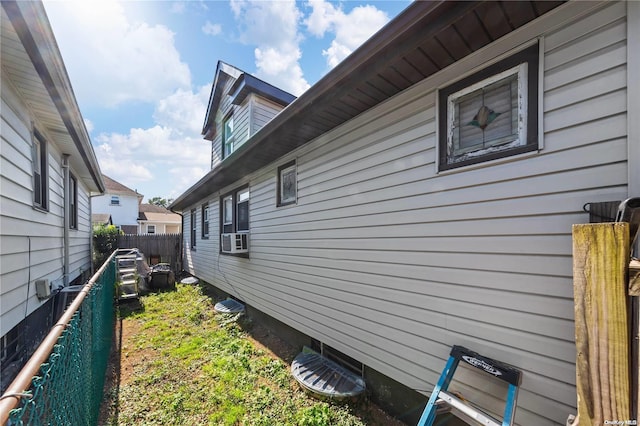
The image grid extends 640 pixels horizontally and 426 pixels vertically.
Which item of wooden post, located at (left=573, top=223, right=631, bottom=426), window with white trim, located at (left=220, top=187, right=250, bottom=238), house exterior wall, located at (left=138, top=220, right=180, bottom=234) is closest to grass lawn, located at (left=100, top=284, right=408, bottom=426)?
wooden post, located at (left=573, top=223, right=631, bottom=426)

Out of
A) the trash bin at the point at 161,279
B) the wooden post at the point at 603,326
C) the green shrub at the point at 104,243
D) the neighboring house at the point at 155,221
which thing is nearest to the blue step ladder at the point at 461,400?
the wooden post at the point at 603,326

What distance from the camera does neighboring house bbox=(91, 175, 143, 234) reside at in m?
25.8

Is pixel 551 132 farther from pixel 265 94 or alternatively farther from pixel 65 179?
pixel 65 179

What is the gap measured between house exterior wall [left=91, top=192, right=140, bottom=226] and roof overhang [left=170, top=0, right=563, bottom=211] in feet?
97.1

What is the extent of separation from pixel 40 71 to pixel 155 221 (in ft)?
105

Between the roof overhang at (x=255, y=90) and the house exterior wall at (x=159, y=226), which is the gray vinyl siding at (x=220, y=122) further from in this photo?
the house exterior wall at (x=159, y=226)

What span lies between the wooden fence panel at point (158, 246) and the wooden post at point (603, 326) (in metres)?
14.1

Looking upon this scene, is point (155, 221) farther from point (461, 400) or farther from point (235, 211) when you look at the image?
point (461, 400)

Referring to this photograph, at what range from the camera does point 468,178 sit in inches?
89.3

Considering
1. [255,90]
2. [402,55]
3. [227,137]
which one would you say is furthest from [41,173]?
[402,55]

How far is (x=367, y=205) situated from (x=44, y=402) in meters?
2.90

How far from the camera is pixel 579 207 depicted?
1723mm

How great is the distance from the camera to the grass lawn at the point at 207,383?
113 inches

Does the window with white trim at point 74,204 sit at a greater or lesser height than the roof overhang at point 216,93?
lesser
